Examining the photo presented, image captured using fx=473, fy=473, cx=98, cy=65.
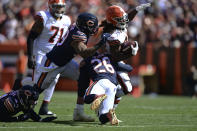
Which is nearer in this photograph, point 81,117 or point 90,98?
point 90,98

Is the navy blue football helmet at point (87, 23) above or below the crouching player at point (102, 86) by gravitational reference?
above

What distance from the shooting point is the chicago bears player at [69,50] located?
19.5 ft

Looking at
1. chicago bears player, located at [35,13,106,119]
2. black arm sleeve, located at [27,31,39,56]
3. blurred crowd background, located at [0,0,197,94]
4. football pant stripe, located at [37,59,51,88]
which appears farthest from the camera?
blurred crowd background, located at [0,0,197,94]

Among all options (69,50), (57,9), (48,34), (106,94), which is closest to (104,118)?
(106,94)

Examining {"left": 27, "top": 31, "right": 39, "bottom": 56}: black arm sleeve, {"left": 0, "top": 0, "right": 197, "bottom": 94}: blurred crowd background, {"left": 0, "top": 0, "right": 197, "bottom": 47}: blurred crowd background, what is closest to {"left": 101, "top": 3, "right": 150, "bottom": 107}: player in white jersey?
{"left": 27, "top": 31, "right": 39, "bottom": 56}: black arm sleeve

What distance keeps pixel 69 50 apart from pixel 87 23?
0.56m

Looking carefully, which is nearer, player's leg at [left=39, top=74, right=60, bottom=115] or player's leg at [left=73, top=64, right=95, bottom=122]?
player's leg at [left=73, top=64, right=95, bottom=122]

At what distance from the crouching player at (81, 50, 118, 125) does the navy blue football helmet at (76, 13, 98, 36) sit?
37cm

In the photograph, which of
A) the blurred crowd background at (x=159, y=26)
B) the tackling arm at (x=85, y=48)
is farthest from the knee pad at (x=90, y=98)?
the blurred crowd background at (x=159, y=26)

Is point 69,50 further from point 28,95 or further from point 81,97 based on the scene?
point 28,95

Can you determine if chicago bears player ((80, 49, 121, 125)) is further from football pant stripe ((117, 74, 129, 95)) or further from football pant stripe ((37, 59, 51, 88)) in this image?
football pant stripe ((37, 59, 51, 88))

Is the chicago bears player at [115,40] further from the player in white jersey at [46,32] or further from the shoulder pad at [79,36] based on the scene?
the player in white jersey at [46,32]

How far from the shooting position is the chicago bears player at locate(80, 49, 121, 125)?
18.6 feet

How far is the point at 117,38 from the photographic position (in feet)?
20.2
